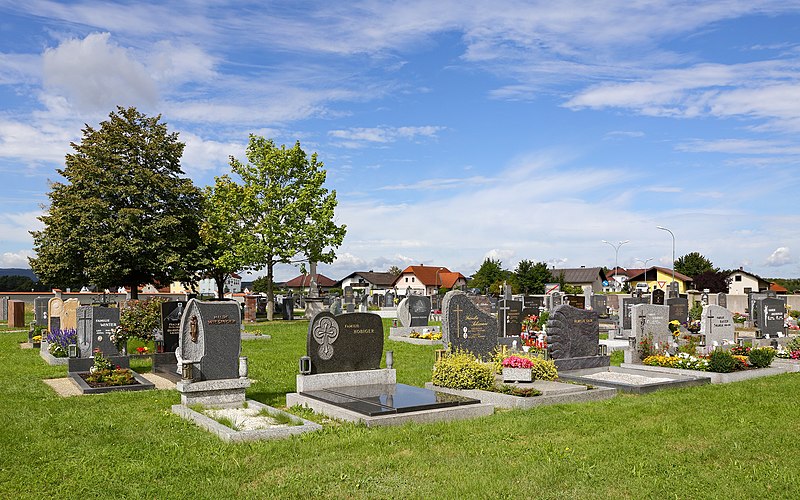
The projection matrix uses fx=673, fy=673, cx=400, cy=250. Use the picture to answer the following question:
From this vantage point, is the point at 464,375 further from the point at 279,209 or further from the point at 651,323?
the point at 279,209

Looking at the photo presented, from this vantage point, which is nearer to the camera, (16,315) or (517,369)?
(517,369)

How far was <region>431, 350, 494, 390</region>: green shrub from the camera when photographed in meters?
11.8

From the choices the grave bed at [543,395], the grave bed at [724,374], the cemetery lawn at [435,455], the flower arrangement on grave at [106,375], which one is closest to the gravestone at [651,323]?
the grave bed at [724,374]

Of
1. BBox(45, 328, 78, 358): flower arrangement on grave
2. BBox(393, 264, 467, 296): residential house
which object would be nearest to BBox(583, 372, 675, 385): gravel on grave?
BBox(45, 328, 78, 358): flower arrangement on grave

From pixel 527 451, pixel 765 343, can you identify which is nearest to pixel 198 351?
pixel 527 451

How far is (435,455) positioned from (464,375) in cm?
408

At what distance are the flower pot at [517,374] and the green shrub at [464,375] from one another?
11.3 inches

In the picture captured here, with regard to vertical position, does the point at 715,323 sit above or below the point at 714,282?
below

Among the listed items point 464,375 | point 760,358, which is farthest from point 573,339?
point 760,358

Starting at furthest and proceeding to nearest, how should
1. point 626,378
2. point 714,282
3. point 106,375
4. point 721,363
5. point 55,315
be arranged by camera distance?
point 714,282, point 55,315, point 721,363, point 626,378, point 106,375

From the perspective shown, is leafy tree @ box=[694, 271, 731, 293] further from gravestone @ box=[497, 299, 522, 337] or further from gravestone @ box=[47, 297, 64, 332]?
gravestone @ box=[47, 297, 64, 332]

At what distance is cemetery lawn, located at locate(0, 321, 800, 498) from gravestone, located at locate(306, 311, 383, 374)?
2.64 metres

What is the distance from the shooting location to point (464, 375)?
1182 cm

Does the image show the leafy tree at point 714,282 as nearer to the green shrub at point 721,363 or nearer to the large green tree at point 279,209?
the large green tree at point 279,209
